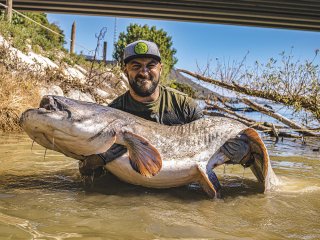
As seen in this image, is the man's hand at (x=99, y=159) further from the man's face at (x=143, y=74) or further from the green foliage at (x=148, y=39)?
the green foliage at (x=148, y=39)

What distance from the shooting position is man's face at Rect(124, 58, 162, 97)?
4496mm

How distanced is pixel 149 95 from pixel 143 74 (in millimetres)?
281

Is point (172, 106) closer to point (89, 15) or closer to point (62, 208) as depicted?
point (62, 208)

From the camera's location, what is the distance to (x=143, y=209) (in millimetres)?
3252

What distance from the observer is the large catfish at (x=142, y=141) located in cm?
339

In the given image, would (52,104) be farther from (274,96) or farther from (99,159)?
(274,96)

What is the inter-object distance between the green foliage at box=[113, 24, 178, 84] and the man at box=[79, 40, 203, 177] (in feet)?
103

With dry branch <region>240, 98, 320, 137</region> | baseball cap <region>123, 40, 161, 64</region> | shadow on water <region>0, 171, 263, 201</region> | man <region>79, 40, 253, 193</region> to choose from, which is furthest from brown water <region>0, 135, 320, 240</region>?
dry branch <region>240, 98, 320, 137</region>

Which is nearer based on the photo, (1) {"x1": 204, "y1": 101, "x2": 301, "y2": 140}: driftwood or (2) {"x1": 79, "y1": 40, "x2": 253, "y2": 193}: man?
(2) {"x1": 79, "y1": 40, "x2": 253, "y2": 193}: man

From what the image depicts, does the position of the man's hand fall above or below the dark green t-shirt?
below

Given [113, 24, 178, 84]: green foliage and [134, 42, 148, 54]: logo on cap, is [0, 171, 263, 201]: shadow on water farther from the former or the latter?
[113, 24, 178, 84]: green foliage

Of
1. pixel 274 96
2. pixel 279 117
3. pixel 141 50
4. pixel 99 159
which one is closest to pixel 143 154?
pixel 99 159

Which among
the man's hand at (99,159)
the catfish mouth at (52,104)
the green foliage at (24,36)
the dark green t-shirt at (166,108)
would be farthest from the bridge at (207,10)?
the catfish mouth at (52,104)

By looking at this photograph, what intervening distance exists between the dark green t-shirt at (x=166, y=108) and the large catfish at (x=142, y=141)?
0.55 m
